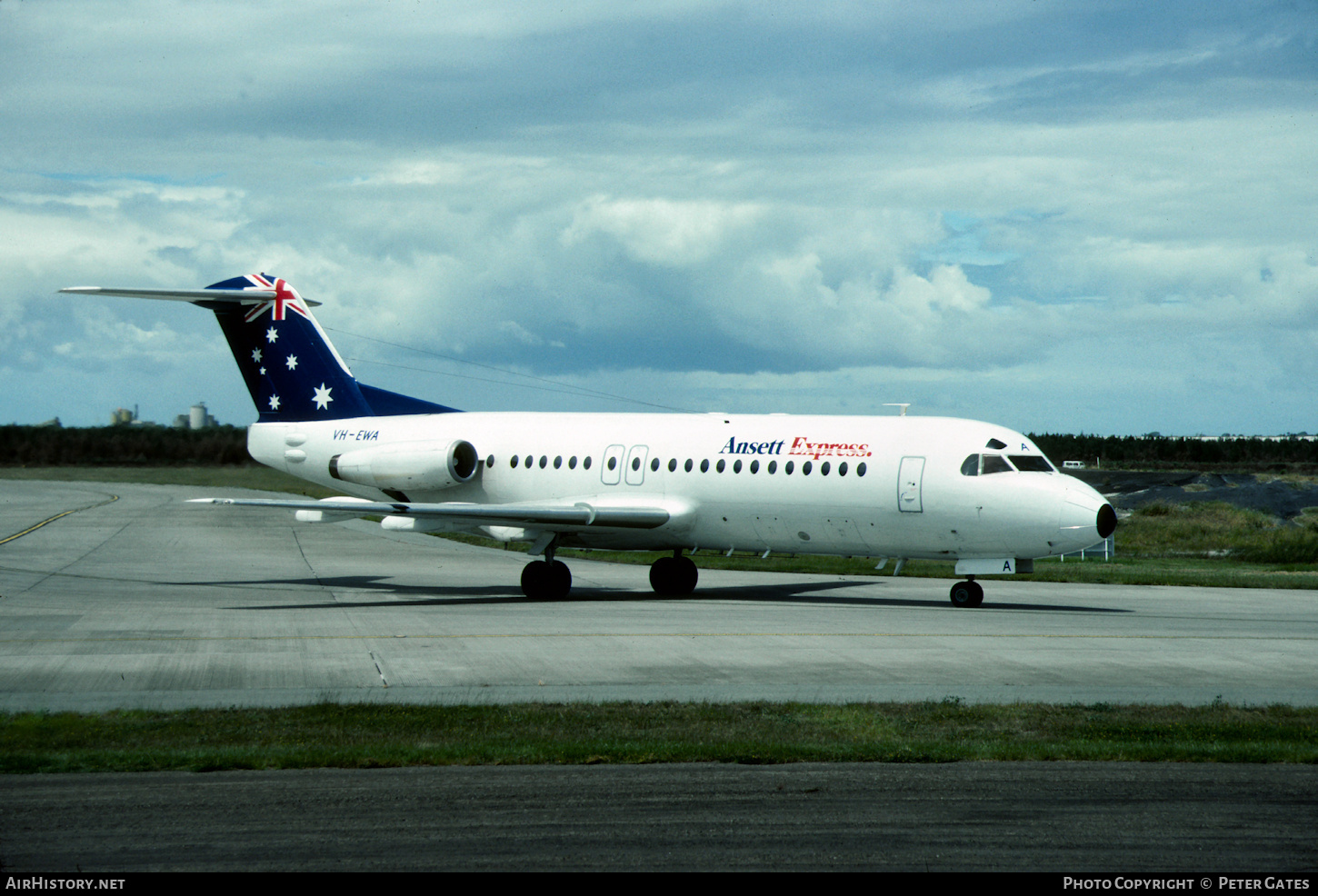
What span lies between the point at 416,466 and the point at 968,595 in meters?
11.8

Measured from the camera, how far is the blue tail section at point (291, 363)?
29766 millimetres

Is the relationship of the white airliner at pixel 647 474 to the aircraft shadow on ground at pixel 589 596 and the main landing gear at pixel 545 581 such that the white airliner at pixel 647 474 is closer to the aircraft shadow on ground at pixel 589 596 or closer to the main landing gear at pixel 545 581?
the main landing gear at pixel 545 581

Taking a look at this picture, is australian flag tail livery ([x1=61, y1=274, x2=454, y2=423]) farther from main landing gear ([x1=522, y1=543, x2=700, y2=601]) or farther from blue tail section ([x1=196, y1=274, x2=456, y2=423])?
main landing gear ([x1=522, y1=543, x2=700, y2=601])

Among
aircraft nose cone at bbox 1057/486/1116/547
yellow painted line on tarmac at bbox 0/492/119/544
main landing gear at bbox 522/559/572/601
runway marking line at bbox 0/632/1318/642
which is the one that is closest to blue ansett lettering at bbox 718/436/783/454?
main landing gear at bbox 522/559/572/601

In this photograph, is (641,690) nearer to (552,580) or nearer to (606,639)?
(606,639)

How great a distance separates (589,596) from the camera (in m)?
26.1

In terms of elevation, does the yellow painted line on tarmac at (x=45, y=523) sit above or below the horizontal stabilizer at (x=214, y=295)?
below

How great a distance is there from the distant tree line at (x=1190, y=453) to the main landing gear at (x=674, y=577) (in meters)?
77.0

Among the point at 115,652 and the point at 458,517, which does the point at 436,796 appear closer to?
the point at 115,652

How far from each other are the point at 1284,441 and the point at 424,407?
106 m

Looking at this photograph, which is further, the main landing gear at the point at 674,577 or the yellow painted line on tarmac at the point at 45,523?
the yellow painted line on tarmac at the point at 45,523

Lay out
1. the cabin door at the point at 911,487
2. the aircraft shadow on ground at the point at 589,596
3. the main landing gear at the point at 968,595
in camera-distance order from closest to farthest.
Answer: the cabin door at the point at 911,487, the main landing gear at the point at 968,595, the aircraft shadow on ground at the point at 589,596

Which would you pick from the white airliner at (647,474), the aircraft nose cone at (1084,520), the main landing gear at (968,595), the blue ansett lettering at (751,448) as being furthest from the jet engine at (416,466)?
the aircraft nose cone at (1084,520)

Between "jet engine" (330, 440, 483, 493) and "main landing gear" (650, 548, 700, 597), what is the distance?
4851 mm
